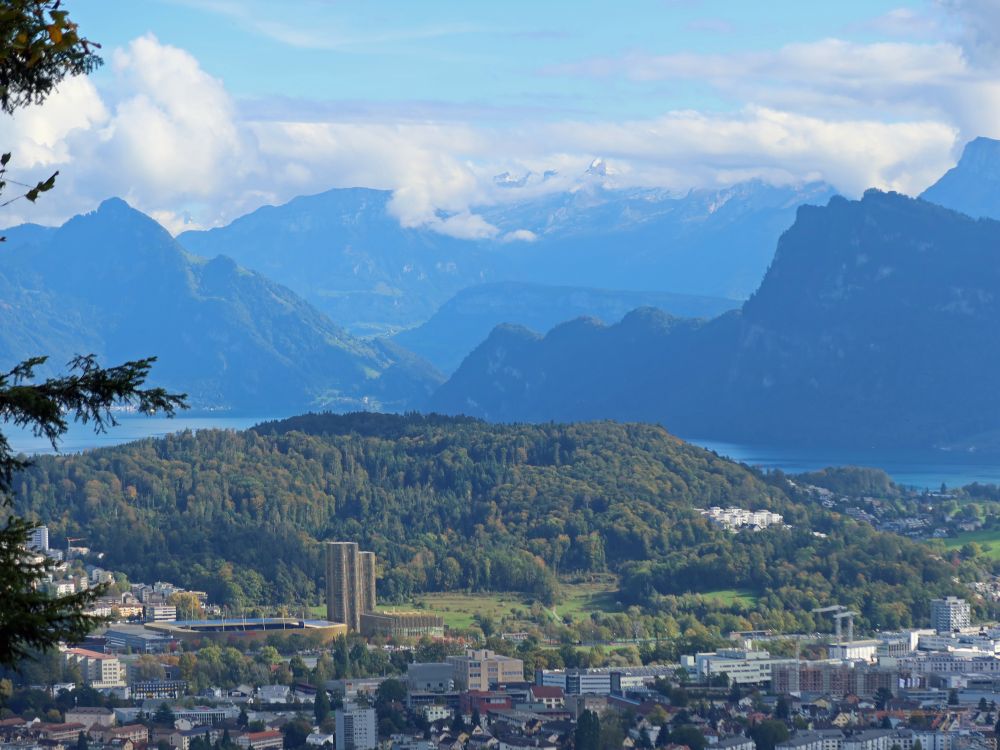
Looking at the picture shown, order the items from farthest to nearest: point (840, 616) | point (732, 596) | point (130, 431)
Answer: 1. point (130, 431)
2. point (732, 596)
3. point (840, 616)

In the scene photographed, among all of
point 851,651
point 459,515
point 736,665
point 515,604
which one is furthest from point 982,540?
point 736,665

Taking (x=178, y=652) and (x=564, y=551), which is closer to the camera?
Answer: (x=178, y=652)

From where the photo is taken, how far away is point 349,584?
218 feet

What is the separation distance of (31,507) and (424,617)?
2623 cm

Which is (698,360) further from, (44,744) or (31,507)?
(44,744)

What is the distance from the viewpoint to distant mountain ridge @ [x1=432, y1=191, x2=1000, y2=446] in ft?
564

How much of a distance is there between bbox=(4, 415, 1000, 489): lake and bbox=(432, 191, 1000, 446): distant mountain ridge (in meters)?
8.91

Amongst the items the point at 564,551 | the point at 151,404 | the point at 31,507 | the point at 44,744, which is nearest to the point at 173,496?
the point at 31,507

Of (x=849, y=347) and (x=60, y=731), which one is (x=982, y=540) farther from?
(x=849, y=347)

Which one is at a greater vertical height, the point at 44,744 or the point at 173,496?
the point at 173,496

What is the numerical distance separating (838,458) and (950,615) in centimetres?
8566

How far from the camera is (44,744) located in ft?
137

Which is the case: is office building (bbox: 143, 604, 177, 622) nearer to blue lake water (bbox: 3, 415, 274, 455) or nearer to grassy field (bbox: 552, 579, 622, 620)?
grassy field (bbox: 552, 579, 622, 620)

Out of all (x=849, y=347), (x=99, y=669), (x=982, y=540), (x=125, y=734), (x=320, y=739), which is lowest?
(x=320, y=739)
